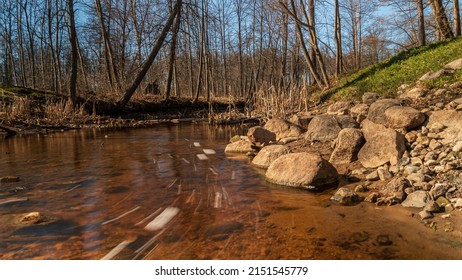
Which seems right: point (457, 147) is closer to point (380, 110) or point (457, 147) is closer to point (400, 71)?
point (380, 110)

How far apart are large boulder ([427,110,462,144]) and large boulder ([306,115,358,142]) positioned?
1.57m

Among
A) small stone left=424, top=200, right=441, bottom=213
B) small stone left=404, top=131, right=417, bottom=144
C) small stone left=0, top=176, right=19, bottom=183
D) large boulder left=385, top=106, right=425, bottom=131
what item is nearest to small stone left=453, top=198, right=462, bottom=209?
small stone left=424, top=200, right=441, bottom=213

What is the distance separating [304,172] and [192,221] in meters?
1.90

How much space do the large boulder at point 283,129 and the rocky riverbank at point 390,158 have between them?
1078mm

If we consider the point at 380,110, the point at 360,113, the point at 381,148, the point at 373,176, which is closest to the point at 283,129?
the point at 360,113

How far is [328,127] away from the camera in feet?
22.6

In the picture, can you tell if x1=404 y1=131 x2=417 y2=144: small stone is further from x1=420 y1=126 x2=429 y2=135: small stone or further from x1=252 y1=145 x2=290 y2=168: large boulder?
x1=252 y1=145 x2=290 y2=168: large boulder

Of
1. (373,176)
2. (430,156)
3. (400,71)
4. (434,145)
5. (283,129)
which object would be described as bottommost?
(373,176)

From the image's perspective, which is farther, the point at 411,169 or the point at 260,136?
the point at 260,136

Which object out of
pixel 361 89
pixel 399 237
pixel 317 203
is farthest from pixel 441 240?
pixel 361 89

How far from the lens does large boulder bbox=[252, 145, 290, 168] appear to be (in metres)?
5.99

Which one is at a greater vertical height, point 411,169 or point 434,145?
point 434,145

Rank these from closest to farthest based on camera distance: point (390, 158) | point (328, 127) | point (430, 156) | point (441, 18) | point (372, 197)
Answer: point (372, 197)
point (430, 156)
point (390, 158)
point (328, 127)
point (441, 18)
